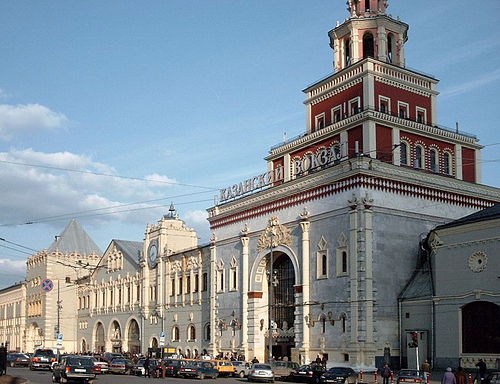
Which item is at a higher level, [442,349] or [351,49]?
[351,49]

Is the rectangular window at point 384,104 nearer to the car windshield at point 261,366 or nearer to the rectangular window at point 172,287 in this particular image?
the car windshield at point 261,366

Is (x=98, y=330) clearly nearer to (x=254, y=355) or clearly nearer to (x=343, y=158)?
(x=254, y=355)

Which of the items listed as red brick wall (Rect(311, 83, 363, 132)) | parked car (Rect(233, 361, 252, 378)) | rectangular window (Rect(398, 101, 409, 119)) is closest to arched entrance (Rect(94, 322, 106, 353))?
parked car (Rect(233, 361, 252, 378))

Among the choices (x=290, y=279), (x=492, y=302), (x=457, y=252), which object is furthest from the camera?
(x=290, y=279)

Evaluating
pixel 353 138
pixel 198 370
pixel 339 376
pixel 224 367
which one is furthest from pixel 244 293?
pixel 339 376

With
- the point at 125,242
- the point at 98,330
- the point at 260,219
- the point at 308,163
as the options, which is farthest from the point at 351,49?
the point at 98,330

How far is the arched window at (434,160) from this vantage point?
5725 cm

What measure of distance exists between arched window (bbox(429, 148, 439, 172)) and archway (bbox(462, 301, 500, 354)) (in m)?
14.8

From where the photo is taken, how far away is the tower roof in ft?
345

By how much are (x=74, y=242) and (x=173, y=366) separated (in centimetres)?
6086

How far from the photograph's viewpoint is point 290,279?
57562mm

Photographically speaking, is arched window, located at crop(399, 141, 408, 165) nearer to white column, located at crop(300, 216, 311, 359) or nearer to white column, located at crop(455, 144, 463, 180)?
white column, located at crop(455, 144, 463, 180)

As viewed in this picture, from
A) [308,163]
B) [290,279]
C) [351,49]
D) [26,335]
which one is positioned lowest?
[26,335]

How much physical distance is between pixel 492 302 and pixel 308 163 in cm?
1931
